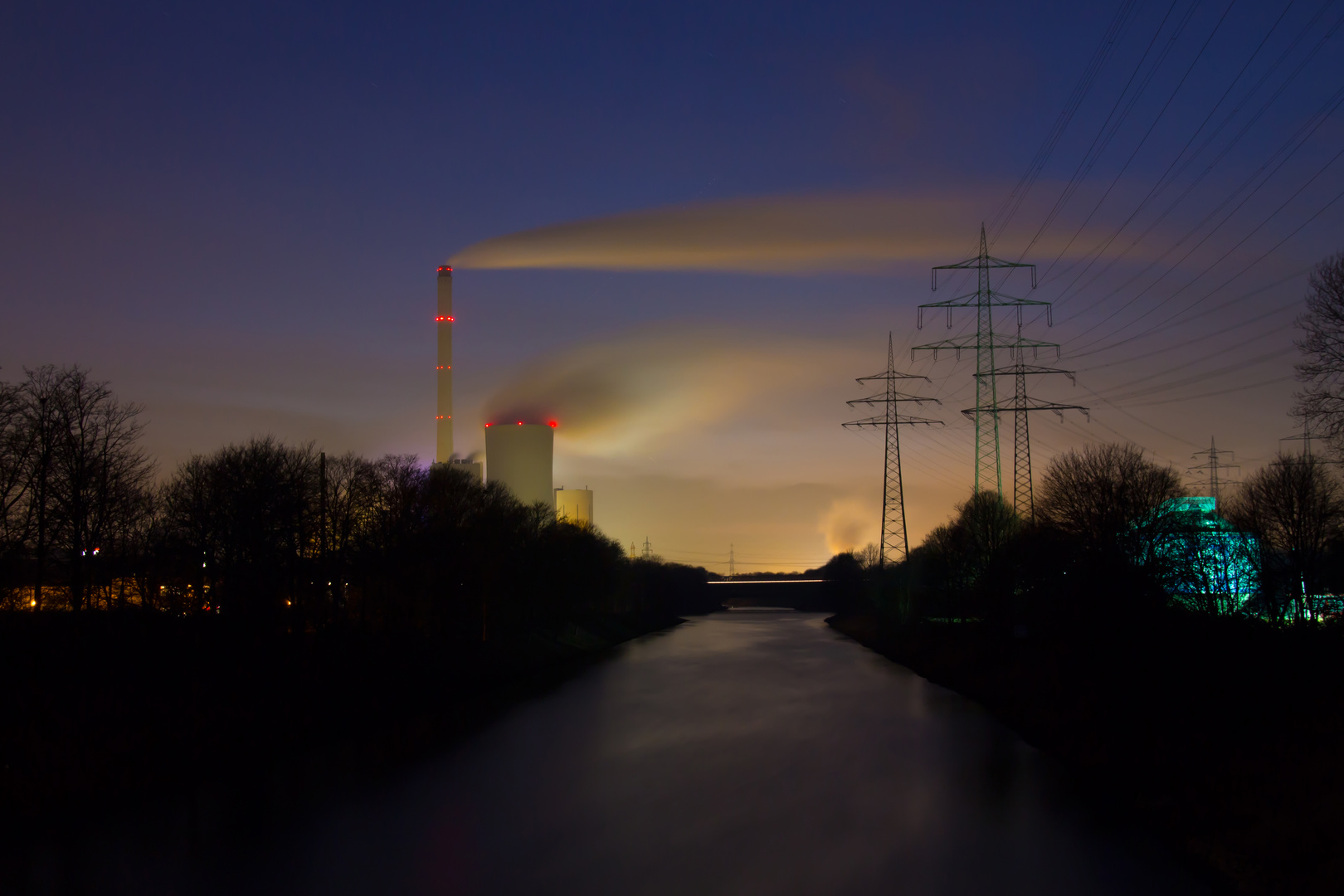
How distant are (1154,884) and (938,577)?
146 feet

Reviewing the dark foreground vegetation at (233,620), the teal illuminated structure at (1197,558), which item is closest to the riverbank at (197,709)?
the dark foreground vegetation at (233,620)

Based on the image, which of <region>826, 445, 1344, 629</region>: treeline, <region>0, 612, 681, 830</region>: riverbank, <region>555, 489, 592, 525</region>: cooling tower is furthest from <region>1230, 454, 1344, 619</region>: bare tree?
<region>555, 489, 592, 525</region>: cooling tower

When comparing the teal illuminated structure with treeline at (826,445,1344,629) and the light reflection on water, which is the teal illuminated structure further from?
the light reflection on water

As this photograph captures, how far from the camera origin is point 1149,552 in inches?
1211

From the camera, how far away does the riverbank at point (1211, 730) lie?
504 inches

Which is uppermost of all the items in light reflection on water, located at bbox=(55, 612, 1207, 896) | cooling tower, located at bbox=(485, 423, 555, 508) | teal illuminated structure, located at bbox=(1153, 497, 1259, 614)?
cooling tower, located at bbox=(485, 423, 555, 508)

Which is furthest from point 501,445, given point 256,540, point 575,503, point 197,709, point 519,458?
point 197,709

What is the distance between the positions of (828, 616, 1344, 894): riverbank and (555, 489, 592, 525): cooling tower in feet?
237

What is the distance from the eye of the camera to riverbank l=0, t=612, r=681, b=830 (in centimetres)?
1750

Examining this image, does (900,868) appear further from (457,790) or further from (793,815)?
(457,790)

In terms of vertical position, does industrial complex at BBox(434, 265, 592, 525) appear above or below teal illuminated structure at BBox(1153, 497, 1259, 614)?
above

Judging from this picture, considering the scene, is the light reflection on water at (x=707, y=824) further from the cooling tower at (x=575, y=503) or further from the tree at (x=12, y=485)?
the cooling tower at (x=575, y=503)

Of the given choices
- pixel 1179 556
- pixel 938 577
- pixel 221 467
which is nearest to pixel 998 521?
pixel 938 577

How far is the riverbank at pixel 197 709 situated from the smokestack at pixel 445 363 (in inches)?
1822
